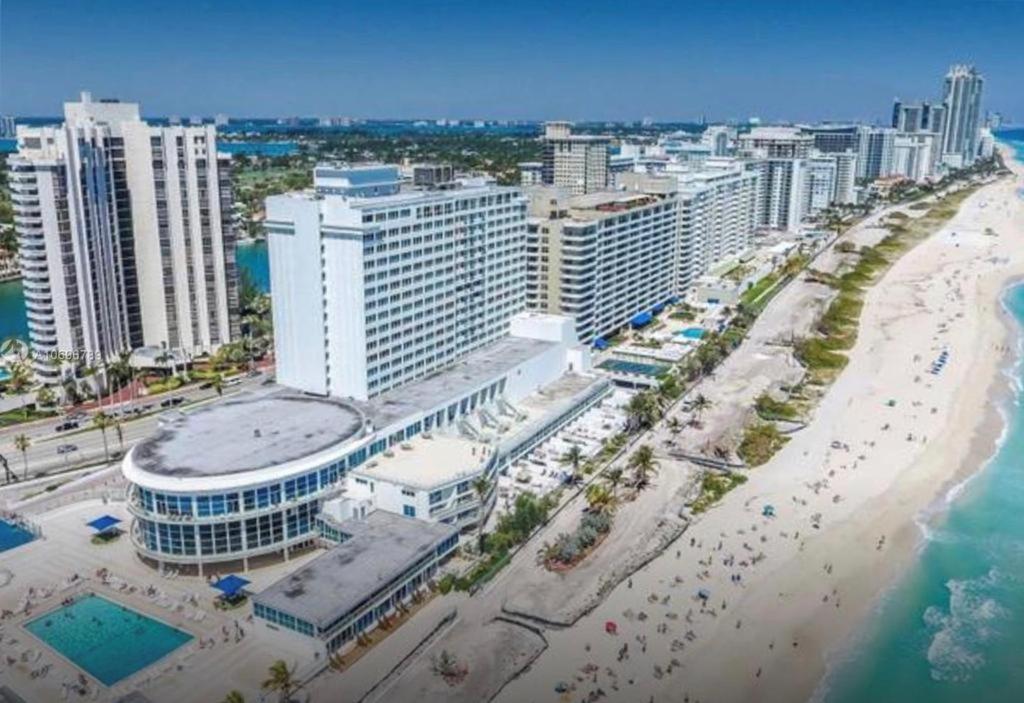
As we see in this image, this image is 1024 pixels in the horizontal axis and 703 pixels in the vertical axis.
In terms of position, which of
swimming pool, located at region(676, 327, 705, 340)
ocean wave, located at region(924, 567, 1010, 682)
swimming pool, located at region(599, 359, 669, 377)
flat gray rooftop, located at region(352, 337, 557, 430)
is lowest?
ocean wave, located at region(924, 567, 1010, 682)

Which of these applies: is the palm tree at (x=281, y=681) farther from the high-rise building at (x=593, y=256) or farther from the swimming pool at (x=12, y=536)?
the high-rise building at (x=593, y=256)

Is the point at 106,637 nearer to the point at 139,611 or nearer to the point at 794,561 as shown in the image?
the point at 139,611

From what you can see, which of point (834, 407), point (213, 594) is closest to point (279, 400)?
point (213, 594)

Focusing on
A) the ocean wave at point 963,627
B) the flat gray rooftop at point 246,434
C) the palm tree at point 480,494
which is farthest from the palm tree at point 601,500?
the ocean wave at point 963,627

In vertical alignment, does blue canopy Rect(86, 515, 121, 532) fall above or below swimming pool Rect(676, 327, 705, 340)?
below

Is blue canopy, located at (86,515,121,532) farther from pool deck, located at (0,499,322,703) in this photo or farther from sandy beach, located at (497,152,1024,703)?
sandy beach, located at (497,152,1024,703)

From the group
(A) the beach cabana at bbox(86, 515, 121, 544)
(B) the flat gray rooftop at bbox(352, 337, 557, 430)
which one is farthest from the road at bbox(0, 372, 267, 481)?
(B) the flat gray rooftop at bbox(352, 337, 557, 430)

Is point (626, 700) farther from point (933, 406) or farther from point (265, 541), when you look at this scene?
point (933, 406)
